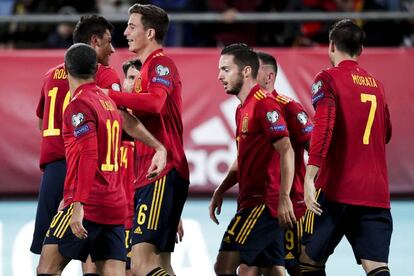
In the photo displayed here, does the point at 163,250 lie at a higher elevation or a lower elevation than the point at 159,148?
lower

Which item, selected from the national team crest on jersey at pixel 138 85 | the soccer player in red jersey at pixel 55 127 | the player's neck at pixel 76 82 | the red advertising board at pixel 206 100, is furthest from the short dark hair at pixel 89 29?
the red advertising board at pixel 206 100

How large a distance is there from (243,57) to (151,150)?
969 mm

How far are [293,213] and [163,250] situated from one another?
3.23 feet

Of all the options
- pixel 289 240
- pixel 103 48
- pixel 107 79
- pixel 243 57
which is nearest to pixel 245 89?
pixel 243 57

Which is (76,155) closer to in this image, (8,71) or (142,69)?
(142,69)

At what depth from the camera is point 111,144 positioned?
743cm

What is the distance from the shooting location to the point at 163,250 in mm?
8062

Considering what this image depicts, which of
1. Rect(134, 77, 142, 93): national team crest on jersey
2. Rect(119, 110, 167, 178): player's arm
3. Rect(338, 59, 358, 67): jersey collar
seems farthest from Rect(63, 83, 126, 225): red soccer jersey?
Rect(338, 59, 358, 67): jersey collar

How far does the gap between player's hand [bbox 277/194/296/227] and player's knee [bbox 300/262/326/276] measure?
35 cm

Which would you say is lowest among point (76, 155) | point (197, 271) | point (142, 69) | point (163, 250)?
point (197, 271)

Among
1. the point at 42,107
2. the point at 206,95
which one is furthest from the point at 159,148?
the point at 206,95

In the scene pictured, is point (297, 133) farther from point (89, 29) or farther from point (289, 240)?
point (89, 29)

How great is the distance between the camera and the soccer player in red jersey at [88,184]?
7.21 meters

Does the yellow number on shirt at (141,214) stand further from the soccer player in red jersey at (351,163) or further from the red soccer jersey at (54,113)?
the soccer player in red jersey at (351,163)
